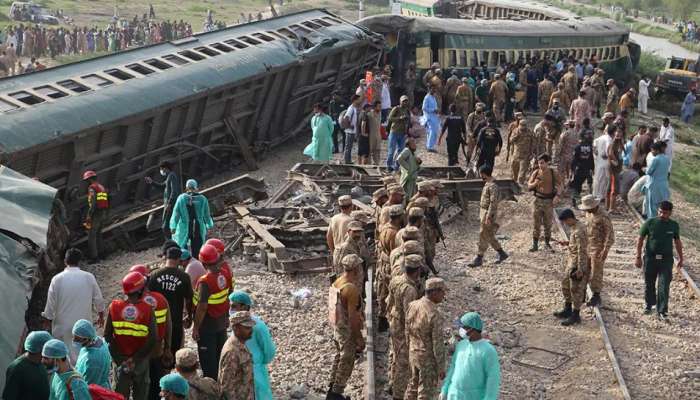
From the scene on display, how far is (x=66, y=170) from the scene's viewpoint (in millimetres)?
14016

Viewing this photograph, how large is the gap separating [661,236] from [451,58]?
45.7 feet

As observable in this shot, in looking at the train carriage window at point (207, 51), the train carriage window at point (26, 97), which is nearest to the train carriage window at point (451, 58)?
the train carriage window at point (207, 51)

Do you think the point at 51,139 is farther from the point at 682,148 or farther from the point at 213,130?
the point at 682,148

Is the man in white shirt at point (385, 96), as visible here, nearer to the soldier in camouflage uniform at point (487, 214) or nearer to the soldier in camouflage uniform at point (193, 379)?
the soldier in camouflage uniform at point (487, 214)

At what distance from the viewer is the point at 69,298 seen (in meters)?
8.57

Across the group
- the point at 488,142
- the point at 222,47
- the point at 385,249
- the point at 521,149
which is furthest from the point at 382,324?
the point at 222,47

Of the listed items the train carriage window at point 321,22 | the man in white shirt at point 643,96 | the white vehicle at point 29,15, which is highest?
the train carriage window at point 321,22

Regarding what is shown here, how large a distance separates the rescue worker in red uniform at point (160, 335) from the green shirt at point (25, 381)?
1213mm

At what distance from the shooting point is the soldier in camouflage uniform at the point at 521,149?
16922 millimetres

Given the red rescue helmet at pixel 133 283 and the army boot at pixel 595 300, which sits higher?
the red rescue helmet at pixel 133 283

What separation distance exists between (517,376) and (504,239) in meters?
5.36

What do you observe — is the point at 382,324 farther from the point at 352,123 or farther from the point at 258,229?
the point at 352,123

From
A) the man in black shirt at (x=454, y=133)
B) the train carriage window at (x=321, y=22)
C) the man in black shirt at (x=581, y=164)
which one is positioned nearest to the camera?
the man in black shirt at (x=581, y=164)

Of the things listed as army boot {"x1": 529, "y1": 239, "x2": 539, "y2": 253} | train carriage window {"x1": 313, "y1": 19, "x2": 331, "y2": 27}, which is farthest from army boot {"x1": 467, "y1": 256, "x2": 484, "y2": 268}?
train carriage window {"x1": 313, "y1": 19, "x2": 331, "y2": 27}
